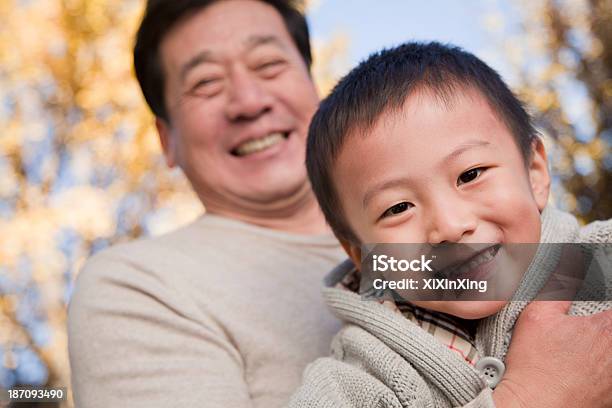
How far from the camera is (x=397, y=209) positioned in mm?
1443

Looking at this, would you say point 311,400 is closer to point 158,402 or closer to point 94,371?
point 158,402

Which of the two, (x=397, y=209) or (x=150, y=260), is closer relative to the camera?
(x=397, y=209)

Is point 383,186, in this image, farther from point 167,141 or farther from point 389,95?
point 167,141

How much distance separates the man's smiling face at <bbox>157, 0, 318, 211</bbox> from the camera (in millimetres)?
2475

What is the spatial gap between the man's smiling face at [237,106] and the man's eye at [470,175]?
116cm

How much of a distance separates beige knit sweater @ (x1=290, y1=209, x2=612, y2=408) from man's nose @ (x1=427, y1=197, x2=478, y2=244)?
0.20 m

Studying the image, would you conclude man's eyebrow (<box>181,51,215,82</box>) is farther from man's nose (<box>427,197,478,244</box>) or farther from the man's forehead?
man's nose (<box>427,197,478,244</box>)

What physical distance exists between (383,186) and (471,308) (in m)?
0.32

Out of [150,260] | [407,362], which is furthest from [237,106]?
[407,362]

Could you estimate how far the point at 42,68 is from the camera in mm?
7363

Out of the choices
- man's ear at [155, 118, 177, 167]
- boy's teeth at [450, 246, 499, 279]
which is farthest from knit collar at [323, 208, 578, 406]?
man's ear at [155, 118, 177, 167]

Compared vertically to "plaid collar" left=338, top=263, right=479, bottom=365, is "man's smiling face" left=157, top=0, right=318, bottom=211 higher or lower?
higher

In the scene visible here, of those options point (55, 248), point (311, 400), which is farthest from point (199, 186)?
point (55, 248)

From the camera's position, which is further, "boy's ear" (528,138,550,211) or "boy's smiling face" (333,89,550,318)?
"boy's ear" (528,138,550,211)
